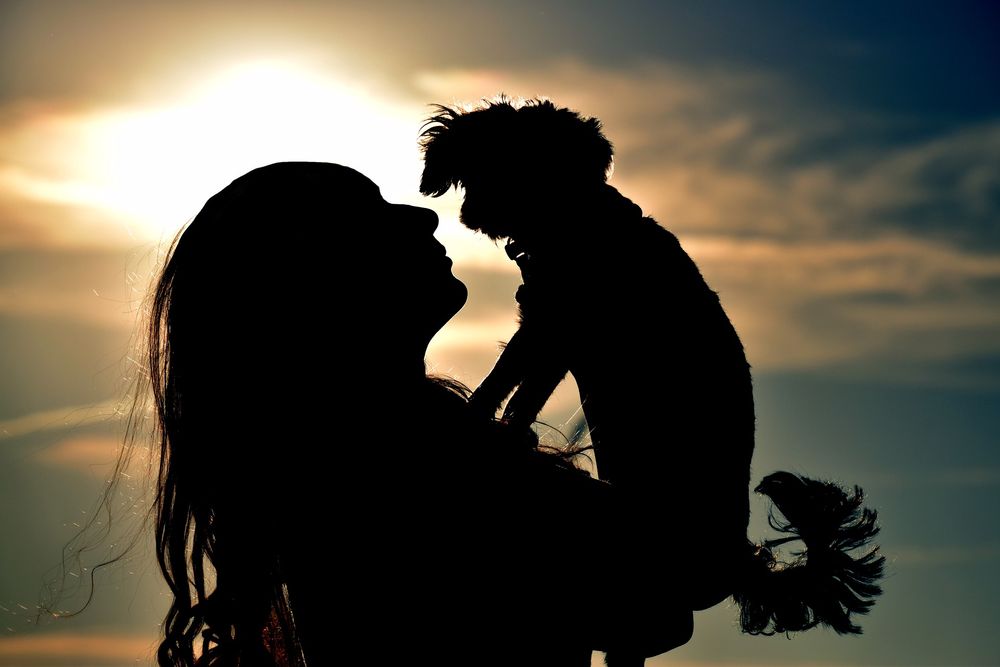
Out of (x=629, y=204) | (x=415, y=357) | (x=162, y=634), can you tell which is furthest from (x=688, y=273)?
(x=162, y=634)

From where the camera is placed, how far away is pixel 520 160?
463cm

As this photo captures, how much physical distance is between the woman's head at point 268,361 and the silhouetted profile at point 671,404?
79 cm

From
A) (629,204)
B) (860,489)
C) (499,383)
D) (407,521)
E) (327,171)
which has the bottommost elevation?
(407,521)

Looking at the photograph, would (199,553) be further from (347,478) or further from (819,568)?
(819,568)

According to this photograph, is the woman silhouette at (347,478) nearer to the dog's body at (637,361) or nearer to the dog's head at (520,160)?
the dog's body at (637,361)

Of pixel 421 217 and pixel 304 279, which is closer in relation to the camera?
pixel 304 279

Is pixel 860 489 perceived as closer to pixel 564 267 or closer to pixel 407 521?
pixel 564 267

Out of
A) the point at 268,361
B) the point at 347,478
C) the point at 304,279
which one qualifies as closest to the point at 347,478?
the point at 347,478

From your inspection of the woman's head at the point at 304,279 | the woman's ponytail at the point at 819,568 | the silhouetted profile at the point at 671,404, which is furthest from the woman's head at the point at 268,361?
the woman's ponytail at the point at 819,568

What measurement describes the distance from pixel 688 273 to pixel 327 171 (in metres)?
1.98

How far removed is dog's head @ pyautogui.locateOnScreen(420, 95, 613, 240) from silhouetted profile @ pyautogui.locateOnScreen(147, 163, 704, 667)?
5.89 ft

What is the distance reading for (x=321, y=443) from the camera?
8.69ft

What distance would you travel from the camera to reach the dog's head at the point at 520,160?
15.1 ft

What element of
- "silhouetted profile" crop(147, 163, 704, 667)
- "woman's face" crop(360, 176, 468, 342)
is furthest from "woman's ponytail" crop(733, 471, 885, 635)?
"woman's face" crop(360, 176, 468, 342)
